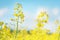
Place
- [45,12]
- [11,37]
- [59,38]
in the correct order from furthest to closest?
[59,38] → [45,12] → [11,37]

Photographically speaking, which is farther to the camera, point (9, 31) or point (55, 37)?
point (55, 37)

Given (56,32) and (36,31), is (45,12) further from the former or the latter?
(56,32)

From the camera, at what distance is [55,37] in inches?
231

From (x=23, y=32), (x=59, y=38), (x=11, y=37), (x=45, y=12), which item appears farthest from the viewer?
(x=59, y=38)

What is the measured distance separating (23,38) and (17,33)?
18cm

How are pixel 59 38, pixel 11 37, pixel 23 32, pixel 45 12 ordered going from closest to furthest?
pixel 11 37
pixel 23 32
pixel 45 12
pixel 59 38

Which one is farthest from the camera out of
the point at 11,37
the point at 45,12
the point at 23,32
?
the point at 45,12

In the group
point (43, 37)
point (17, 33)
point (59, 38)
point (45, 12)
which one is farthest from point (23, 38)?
point (59, 38)

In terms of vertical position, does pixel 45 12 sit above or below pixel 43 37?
above

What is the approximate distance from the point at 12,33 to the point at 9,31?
0.17 meters

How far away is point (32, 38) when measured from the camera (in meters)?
5.30

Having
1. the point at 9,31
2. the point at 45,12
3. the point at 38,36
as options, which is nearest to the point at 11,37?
the point at 9,31

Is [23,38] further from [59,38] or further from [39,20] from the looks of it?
[59,38]

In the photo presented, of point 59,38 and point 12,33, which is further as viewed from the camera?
point 59,38
